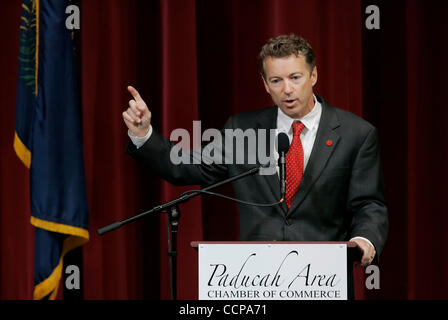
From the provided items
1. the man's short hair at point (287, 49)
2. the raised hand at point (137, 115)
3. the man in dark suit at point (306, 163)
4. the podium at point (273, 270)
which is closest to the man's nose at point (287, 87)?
the man in dark suit at point (306, 163)

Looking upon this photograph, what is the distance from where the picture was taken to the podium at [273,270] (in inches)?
70.6

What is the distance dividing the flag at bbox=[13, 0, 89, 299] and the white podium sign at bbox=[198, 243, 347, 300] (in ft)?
A: 3.67

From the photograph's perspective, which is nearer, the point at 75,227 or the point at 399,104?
the point at 75,227

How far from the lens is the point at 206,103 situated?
3.18 meters

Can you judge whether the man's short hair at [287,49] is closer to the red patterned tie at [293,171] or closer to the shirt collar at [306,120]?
the shirt collar at [306,120]

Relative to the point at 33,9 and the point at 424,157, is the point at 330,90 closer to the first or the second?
the point at 424,157

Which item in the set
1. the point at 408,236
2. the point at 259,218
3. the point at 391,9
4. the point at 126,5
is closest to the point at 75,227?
the point at 259,218

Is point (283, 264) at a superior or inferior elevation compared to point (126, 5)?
inferior

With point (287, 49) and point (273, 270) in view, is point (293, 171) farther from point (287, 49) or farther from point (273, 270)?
point (273, 270)

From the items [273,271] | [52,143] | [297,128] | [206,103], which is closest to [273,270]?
[273,271]

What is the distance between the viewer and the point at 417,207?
3133 mm

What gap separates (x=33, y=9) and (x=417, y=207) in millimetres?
2102

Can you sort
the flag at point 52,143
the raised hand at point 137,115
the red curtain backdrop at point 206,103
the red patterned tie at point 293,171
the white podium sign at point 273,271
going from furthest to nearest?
the red curtain backdrop at point 206,103 < the flag at point 52,143 < the red patterned tie at point 293,171 < the raised hand at point 137,115 < the white podium sign at point 273,271

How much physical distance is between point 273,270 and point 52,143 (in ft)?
4.51
